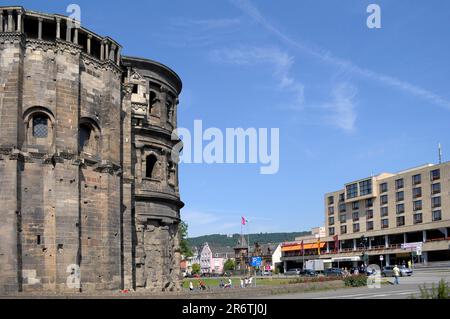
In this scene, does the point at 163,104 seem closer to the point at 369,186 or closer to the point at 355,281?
the point at 355,281

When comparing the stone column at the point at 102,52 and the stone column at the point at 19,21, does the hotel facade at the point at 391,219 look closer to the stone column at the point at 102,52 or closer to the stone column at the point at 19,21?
the stone column at the point at 102,52

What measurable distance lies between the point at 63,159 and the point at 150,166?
13.3 metres

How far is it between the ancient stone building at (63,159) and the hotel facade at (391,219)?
48921 mm

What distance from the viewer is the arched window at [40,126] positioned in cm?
3158

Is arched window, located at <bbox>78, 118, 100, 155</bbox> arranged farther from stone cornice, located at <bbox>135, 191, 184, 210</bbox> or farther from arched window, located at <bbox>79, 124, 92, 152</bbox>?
stone cornice, located at <bbox>135, 191, 184, 210</bbox>

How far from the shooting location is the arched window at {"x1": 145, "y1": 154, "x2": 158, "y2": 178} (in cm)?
4359

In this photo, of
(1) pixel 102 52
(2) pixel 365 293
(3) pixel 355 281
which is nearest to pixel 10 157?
(1) pixel 102 52

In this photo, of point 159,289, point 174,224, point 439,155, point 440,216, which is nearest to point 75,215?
point 159,289

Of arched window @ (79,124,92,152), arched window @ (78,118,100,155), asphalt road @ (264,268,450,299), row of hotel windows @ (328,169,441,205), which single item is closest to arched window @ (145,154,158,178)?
arched window @ (78,118,100,155)

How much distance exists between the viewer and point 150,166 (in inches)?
1737

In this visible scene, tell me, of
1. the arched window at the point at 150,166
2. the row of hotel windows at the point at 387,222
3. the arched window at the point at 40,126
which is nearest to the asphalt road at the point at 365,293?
the arched window at the point at 150,166
